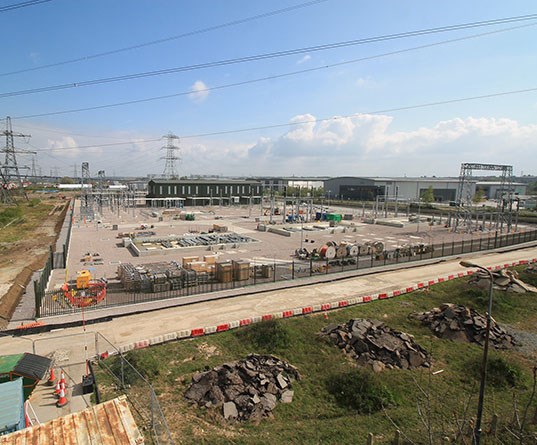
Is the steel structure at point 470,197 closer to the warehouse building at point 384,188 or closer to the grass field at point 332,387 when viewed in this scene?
the grass field at point 332,387

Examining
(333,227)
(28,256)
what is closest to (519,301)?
(333,227)

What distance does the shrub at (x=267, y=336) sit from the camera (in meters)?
13.8

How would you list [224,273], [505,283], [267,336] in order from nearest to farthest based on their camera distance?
[267,336] → [505,283] → [224,273]

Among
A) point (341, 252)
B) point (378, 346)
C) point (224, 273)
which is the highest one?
point (341, 252)

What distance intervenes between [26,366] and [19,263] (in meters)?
24.4

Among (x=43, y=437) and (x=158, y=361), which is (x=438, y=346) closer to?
(x=158, y=361)

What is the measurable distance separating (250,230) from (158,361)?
1367 inches

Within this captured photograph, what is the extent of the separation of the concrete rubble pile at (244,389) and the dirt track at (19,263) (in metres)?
10.8

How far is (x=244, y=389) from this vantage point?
1034cm

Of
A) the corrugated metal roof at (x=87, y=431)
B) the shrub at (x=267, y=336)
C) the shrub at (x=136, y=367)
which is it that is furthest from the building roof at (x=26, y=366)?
Answer: the shrub at (x=267, y=336)

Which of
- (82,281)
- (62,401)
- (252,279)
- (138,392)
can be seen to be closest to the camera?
(62,401)

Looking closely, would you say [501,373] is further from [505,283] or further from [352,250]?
[352,250]

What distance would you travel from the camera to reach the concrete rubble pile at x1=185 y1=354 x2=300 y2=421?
9766 mm

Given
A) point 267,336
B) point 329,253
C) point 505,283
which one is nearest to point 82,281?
point 267,336
